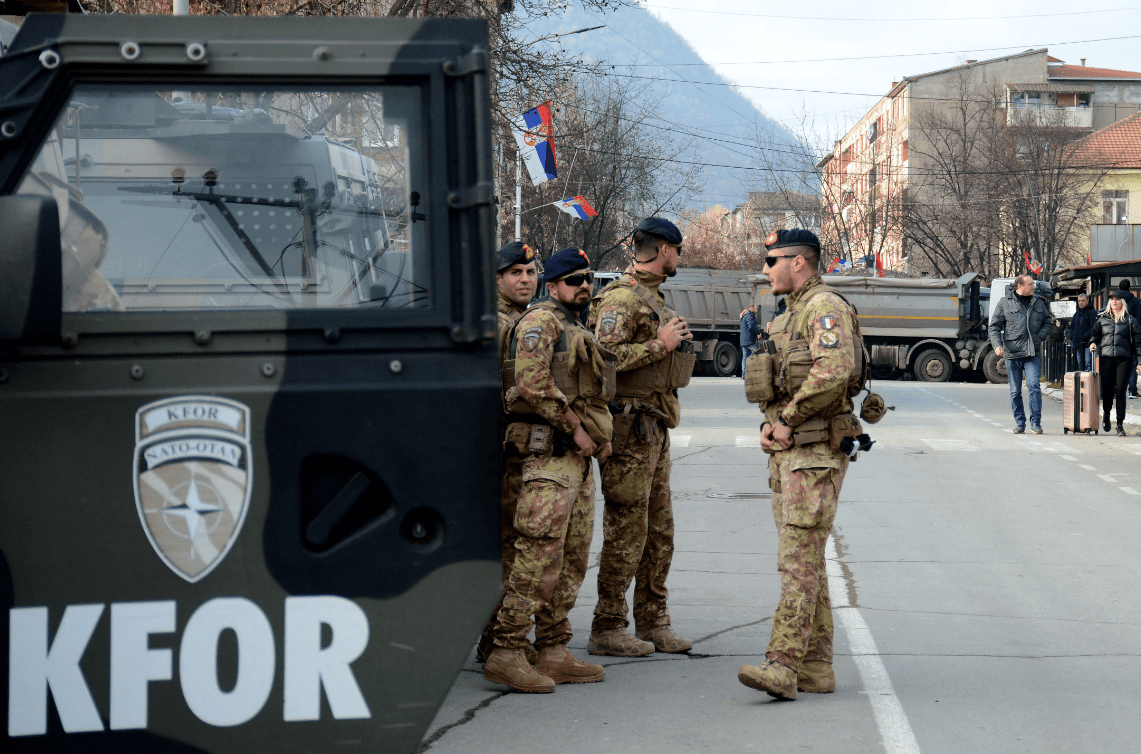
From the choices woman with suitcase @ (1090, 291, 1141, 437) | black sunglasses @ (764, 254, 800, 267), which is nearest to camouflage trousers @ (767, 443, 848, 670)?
black sunglasses @ (764, 254, 800, 267)

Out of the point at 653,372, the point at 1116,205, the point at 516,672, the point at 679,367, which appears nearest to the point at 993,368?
the point at 679,367

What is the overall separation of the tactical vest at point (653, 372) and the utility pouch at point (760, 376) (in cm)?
62

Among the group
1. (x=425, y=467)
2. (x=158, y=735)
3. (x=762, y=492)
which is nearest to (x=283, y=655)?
(x=158, y=735)

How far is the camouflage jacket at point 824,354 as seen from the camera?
525 cm

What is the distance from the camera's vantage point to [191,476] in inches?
121

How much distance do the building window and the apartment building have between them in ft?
15.0

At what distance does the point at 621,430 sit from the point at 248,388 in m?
3.12

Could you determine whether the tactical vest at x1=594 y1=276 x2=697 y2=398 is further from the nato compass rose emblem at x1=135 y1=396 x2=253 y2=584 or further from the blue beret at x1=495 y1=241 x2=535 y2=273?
the nato compass rose emblem at x1=135 y1=396 x2=253 y2=584

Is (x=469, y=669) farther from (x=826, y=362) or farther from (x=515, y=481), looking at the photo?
(x=826, y=362)

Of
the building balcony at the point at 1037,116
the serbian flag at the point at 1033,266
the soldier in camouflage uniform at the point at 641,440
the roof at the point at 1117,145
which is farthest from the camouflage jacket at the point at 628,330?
the roof at the point at 1117,145

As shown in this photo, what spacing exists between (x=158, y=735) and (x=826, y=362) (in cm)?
314

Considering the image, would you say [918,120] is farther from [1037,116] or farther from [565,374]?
[565,374]

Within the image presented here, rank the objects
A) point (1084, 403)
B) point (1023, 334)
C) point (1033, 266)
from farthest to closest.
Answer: point (1033, 266)
point (1084, 403)
point (1023, 334)

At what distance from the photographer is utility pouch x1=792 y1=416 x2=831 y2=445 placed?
5348 millimetres
